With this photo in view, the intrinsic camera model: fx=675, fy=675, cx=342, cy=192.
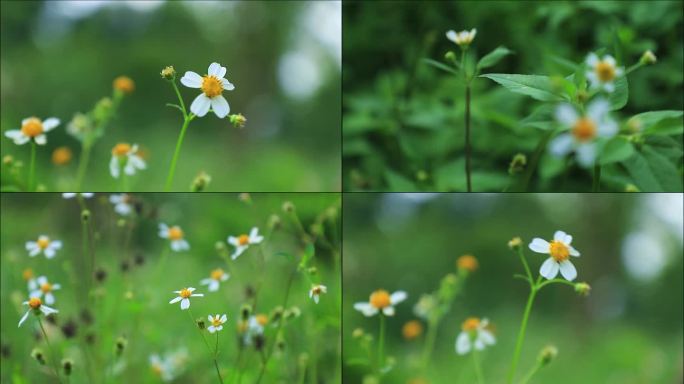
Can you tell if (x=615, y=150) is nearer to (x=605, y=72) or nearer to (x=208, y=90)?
(x=605, y=72)

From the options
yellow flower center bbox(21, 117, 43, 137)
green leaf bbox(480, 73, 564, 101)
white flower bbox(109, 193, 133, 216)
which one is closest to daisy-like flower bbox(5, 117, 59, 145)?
yellow flower center bbox(21, 117, 43, 137)

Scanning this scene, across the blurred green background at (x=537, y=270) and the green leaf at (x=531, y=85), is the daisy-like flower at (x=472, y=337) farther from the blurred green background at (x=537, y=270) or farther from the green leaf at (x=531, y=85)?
the blurred green background at (x=537, y=270)

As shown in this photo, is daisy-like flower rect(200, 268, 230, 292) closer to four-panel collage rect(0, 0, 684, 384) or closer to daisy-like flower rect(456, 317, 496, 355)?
four-panel collage rect(0, 0, 684, 384)

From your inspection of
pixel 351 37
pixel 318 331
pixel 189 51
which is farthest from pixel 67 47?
pixel 318 331

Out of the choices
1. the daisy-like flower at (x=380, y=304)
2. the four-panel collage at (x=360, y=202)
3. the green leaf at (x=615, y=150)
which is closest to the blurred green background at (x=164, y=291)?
the four-panel collage at (x=360, y=202)

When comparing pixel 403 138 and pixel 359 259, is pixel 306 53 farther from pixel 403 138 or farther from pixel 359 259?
pixel 403 138

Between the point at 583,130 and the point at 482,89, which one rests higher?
the point at 482,89

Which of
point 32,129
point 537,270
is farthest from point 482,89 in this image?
point 32,129
